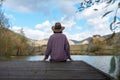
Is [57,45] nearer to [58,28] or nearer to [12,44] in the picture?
[58,28]

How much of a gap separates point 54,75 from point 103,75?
68cm

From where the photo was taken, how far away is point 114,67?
2.91 m

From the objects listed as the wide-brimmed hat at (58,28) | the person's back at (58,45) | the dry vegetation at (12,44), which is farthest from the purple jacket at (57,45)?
the dry vegetation at (12,44)

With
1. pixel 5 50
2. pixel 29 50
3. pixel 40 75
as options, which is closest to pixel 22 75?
pixel 40 75

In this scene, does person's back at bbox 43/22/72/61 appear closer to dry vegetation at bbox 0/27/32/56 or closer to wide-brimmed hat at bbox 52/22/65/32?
wide-brimmed hat at bbox 52/22/65/32

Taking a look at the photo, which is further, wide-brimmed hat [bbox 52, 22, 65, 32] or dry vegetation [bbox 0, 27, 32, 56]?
dry vegetation [bbox 0, 27, 32, 56]

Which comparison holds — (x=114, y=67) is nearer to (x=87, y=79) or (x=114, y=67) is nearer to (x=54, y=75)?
(x=87, y=79)

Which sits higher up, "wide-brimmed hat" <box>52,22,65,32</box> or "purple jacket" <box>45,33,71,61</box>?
"wide-brimmed hat" <box>52,22,65,32</box>

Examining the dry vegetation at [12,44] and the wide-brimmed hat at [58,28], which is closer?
the wide-brimmed hat at [58,28]

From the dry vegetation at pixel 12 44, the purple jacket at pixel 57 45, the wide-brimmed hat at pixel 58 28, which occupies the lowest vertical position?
the purple jacket at pixel 57 45

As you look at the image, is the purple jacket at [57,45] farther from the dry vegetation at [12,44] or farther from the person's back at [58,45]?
the dry vegetation at [12,44]

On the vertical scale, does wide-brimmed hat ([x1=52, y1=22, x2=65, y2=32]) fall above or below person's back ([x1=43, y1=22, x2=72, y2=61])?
above

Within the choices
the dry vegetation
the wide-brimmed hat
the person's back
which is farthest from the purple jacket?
the dry vegetation

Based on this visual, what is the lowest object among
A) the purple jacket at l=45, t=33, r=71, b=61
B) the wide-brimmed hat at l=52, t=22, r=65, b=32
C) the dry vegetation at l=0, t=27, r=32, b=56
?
the purple jacket at l=45, t=33, r=71, b=61
